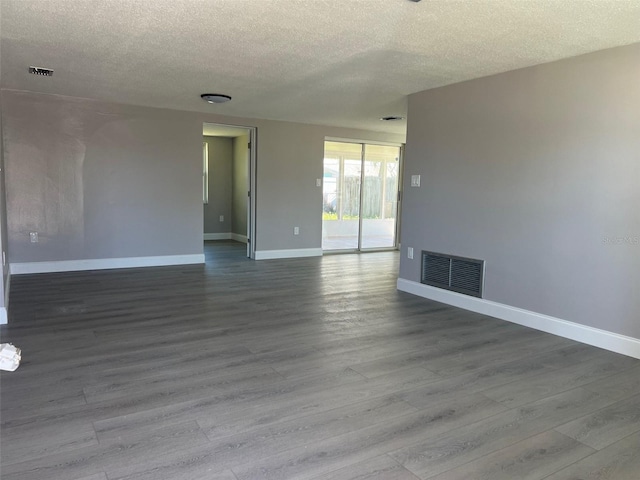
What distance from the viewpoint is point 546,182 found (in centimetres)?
366

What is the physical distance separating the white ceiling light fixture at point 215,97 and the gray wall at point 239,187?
12.5ft

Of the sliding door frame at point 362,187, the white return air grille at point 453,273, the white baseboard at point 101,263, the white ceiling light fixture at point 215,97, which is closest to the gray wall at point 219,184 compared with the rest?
the sliding door frame at point 362,187

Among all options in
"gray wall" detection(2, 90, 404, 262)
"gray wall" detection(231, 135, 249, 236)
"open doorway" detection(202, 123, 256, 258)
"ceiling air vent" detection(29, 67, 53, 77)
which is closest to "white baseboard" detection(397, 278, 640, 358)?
"gray wall" detection(2, 90, 404, 262)

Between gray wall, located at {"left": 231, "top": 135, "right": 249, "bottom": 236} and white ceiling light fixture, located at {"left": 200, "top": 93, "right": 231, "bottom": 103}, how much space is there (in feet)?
12.5

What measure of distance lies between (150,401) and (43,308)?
235 centimetres

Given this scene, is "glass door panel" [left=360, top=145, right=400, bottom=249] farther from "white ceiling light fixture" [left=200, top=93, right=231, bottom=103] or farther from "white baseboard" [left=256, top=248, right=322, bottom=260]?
"white ceiling light fixture" [left=200, top=93, right=231, bottom=103]

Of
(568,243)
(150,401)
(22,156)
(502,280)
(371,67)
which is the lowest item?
(150,401)

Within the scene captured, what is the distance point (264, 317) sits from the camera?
13.0 ft

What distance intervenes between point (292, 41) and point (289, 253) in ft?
15.1

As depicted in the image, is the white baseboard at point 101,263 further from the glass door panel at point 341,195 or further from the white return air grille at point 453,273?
the white return air grille at point 453,273

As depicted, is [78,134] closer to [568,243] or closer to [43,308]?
[43,308]

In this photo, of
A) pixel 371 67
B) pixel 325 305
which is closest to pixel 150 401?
pixel 325 305

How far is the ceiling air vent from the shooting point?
4.10 m

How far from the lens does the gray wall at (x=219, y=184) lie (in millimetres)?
9531
